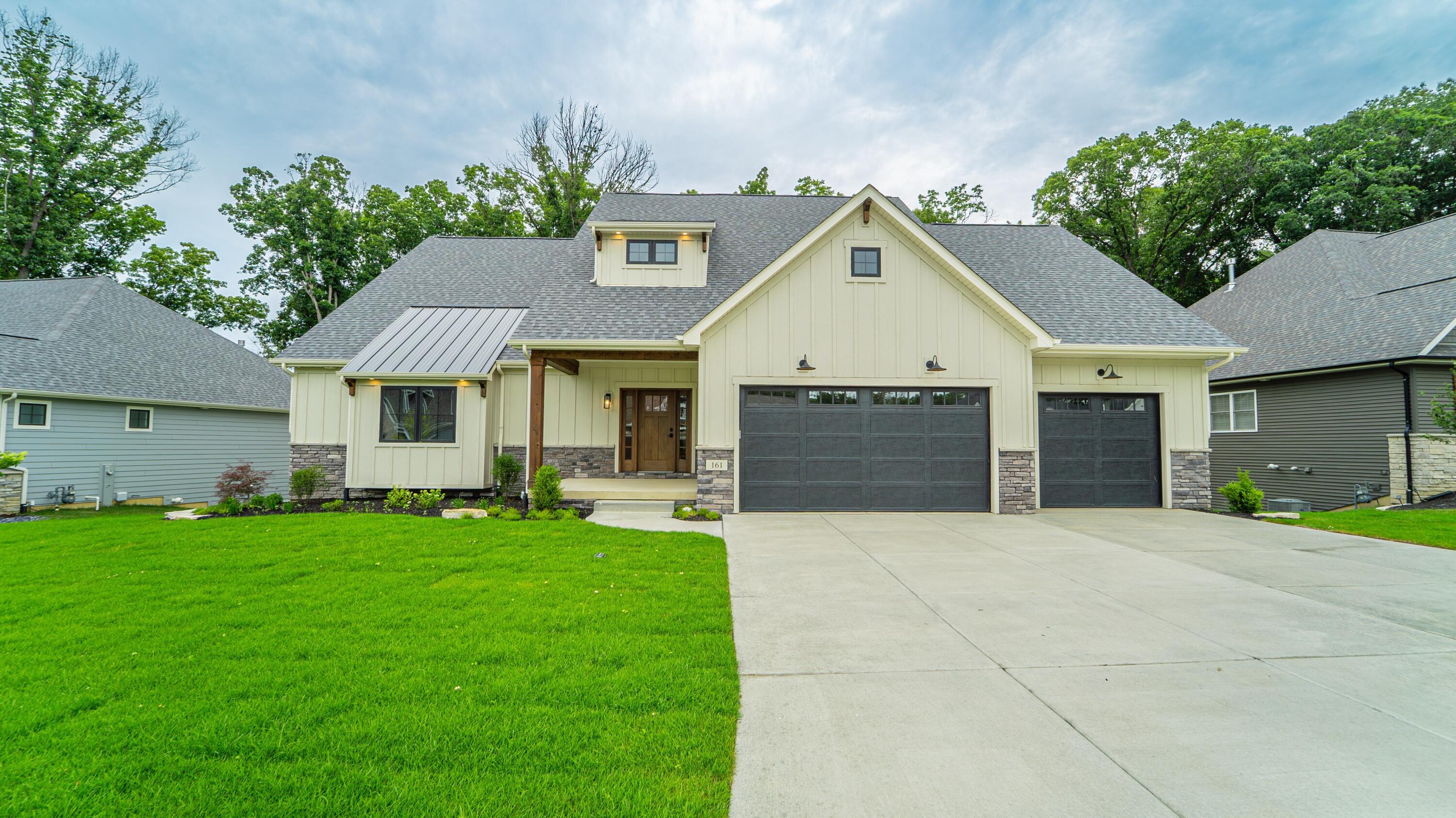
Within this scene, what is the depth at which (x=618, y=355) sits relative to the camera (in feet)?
35.0

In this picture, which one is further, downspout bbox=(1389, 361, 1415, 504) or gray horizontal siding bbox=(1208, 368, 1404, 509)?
gray horizontal siding bbox=(1208, 368, 1404, 509)

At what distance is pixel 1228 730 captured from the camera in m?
2.80

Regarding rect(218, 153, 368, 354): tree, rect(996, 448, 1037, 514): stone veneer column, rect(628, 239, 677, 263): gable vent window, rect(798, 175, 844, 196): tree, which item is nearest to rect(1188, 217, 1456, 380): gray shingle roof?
rect(996, 448, 1037, 514): stone veneer column

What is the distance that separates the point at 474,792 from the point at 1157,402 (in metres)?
13.0

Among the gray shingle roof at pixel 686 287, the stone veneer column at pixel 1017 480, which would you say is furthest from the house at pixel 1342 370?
the stone veneer column at pixel 1017 480

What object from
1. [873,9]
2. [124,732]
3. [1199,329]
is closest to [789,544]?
[124,732]

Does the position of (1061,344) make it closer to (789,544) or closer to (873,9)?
(789,544)

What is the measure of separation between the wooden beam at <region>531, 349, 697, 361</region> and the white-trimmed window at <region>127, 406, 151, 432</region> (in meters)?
Result: 12.3

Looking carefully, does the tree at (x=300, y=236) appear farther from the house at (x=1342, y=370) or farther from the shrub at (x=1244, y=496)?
the house at (x=1342, y=370)

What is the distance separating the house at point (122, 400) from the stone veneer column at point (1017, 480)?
20.0m

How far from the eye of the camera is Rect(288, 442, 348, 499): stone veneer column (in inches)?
473

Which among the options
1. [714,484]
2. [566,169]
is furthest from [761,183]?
[714,484]

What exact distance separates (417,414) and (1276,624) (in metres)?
13.0

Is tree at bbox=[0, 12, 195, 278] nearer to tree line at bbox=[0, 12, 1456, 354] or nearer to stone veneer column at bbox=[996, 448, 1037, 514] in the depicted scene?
tree line at bbox=[0, 12, 1456, 354]
